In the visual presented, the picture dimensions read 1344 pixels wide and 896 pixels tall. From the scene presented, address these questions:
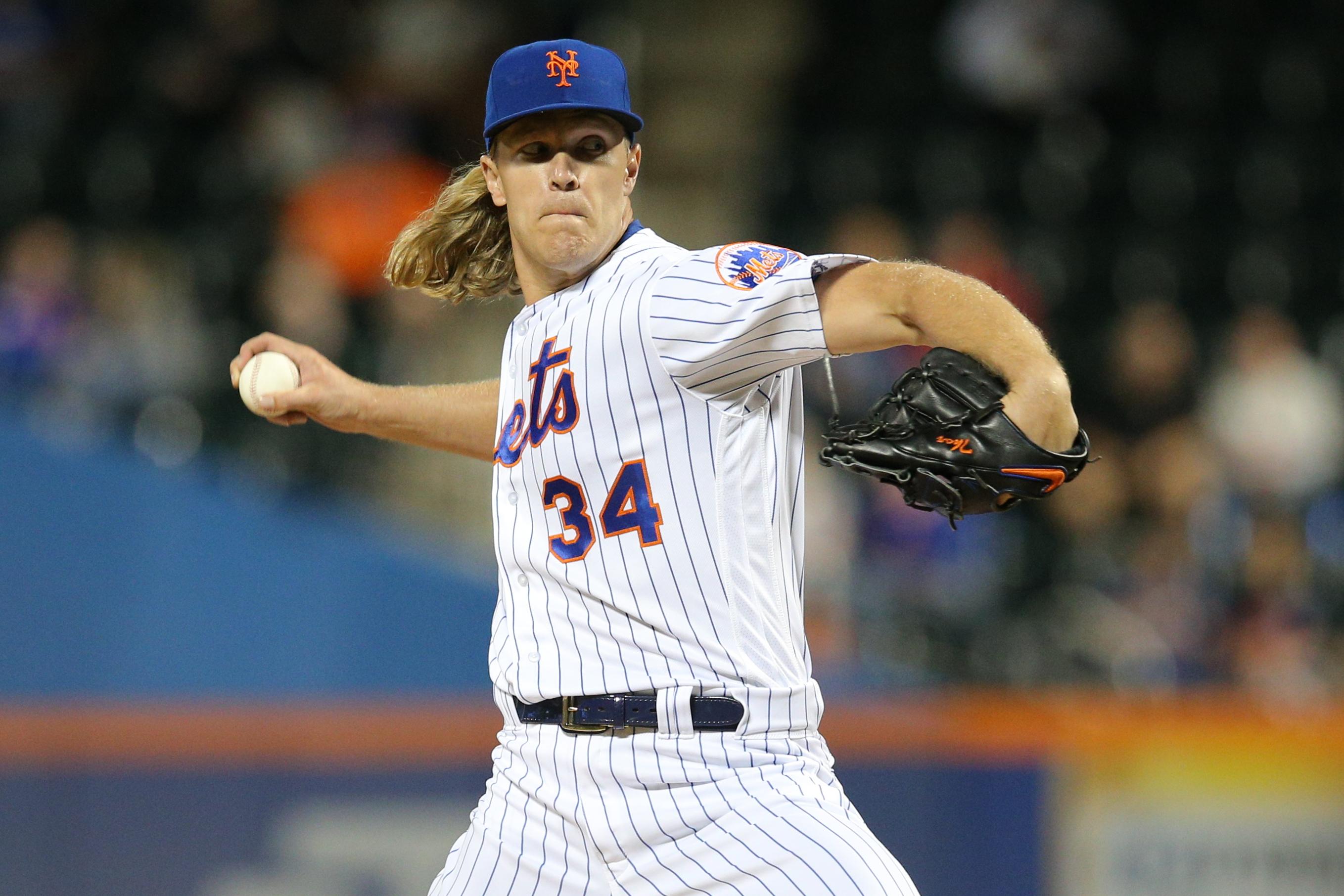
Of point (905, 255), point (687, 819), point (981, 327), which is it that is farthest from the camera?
point (905, 255)

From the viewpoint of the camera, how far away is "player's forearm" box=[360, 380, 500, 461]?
3.16m

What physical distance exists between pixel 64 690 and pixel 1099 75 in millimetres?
5914

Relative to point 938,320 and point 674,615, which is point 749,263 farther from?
point 674,615

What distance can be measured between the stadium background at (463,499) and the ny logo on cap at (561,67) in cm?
322

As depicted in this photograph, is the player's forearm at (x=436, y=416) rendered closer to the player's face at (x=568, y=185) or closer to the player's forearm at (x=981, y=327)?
the player's face at (x=568, y=185)

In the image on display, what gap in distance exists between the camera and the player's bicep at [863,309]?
7.41 feet

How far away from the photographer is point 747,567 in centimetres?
251

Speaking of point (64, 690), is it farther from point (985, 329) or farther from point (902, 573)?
point (985, 329)

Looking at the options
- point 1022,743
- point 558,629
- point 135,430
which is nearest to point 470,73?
point 135,430

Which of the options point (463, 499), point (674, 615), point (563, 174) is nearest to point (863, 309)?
point (674, 615)

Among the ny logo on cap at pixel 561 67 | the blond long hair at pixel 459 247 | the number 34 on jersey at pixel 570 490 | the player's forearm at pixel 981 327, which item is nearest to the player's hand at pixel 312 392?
the blond long hair at pixel 459 247

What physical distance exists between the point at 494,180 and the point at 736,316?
779mm

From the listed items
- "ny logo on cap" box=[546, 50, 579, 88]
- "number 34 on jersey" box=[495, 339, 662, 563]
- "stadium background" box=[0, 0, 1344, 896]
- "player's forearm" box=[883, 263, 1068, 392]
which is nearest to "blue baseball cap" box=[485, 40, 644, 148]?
"ny logo on cap" box=[546, 50, 579, 88]

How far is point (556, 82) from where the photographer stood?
2662mm
